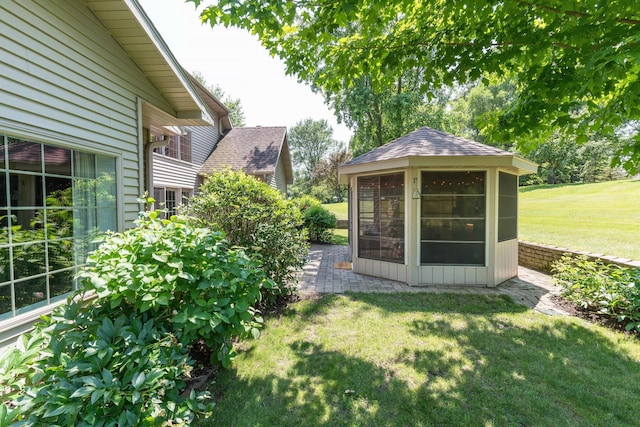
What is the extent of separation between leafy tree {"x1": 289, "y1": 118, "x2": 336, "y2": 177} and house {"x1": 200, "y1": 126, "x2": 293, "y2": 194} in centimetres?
3613

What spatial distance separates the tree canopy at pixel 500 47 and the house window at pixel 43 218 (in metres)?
2.17

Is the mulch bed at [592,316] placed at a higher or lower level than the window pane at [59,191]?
lower

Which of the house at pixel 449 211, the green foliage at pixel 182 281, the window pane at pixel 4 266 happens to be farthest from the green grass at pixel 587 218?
the window pane at pixel 4 266

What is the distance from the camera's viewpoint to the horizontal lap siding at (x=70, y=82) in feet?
7.97

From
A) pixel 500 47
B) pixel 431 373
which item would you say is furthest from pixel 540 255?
pixel 431 373

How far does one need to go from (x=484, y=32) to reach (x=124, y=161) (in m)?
5.05

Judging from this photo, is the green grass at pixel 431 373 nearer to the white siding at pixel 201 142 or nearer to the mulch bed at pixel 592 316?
the mulch bed at pixel 592 316

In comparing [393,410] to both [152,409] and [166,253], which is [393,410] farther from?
[166,253]

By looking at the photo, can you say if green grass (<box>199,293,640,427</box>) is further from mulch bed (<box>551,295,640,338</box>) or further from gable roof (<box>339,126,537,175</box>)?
gable roof (<box>339,126,537,175</box>)

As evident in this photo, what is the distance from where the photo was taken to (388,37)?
13.7ft

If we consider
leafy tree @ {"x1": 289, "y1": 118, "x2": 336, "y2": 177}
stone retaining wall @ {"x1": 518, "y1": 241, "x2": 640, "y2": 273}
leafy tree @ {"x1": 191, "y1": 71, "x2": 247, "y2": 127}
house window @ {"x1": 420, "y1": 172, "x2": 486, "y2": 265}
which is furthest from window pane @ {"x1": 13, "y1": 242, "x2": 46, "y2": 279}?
leafy tree @ {"x1": 289, "y1": 118, "x2": 336, "y2": 177}

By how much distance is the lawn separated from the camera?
852 cm

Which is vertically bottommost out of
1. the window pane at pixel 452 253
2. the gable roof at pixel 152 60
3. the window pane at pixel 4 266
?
the window pane at pixel 452 253

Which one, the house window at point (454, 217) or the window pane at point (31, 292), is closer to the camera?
the window pane at point (31, 292)
